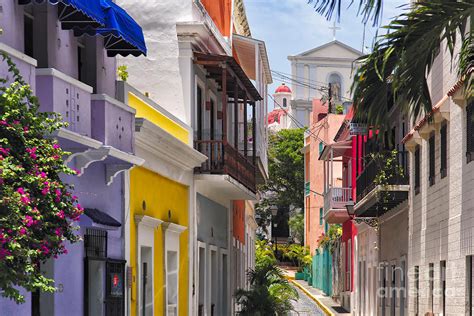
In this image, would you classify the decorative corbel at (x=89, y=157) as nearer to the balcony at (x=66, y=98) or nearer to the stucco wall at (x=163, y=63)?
the balcony at (x=66, y=98)

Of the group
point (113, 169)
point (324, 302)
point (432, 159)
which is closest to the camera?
point (113, 169)

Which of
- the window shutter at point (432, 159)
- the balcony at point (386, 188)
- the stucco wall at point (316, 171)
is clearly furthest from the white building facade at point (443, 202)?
the stucco wall at point (316, 171)

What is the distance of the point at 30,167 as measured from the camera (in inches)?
321

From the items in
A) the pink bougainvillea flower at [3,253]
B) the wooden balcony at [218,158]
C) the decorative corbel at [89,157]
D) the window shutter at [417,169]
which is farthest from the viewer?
the window shutter at [417,169]

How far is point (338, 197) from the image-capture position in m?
36.2

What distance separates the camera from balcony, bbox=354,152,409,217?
25078 mm

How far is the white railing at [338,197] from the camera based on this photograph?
36.0 meters

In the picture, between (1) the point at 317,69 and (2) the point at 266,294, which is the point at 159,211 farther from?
(1) the point at 317,69

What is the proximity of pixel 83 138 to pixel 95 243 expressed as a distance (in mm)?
2641

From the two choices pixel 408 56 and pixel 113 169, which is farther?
pixel 113 169

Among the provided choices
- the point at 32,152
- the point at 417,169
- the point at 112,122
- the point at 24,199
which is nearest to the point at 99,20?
the point at 112,122

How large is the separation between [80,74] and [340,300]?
29739 mm

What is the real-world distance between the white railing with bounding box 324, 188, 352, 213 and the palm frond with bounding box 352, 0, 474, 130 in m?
24.9

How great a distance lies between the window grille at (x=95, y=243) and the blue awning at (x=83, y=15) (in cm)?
247
